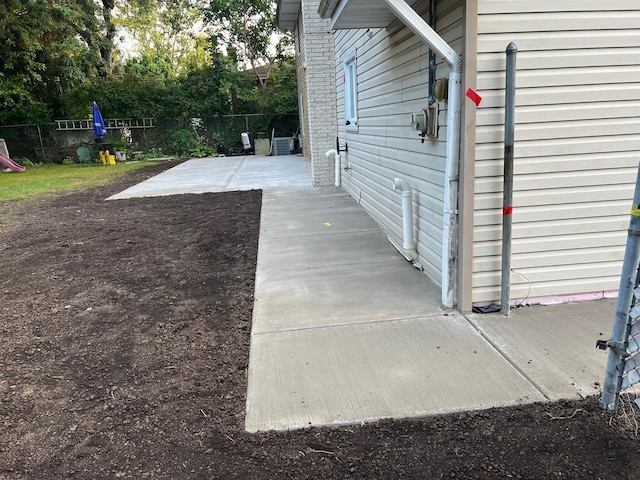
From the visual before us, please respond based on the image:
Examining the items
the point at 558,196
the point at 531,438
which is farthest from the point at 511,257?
the point at 531,438

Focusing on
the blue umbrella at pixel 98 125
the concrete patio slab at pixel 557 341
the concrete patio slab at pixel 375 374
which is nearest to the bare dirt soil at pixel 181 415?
the concrete patio slab at pixel 375 374

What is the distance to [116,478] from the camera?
2.05 meters

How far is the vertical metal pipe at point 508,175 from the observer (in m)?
3.11

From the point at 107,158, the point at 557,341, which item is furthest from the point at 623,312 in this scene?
the point at 107,158

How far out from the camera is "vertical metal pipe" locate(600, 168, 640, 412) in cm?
211

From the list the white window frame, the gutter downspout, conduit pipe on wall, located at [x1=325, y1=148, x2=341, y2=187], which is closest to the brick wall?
conduit pipe on wall, located at [x1=325, y1=148, x2=341, y2=187]

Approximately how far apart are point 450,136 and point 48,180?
553 inches

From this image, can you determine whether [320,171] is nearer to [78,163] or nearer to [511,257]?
[511,257]

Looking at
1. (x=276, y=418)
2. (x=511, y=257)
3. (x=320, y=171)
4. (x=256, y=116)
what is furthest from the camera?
(x=256, y=116)

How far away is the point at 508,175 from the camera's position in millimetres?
3279

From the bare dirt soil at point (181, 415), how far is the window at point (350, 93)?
389 cm

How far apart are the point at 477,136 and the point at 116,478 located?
3.00 m

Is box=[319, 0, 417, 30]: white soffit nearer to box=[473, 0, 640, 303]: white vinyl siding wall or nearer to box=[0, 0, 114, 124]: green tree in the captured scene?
box=[473, 0, 640, 303]: white vinyl siding wall

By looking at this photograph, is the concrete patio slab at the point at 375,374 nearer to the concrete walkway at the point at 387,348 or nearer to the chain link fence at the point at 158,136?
the concrete walkway at the point at 387,348
